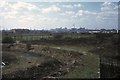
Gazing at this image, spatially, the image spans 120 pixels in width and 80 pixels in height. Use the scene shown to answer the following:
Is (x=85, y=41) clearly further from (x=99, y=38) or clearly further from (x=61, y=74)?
(x=61, y=74)

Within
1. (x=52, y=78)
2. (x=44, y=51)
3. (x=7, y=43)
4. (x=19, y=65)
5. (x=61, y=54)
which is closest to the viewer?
(x=52, y=78)

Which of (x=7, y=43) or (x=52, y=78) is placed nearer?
(x=52, y=78)

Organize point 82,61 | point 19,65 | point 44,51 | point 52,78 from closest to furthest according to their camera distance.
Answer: point 52,78 < point 19,65 < point 82,61 < point 44,51

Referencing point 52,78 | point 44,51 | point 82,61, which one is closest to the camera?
point 52,78

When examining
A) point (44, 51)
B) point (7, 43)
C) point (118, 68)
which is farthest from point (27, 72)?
point (7, 43)

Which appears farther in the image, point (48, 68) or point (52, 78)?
point (48, 68)

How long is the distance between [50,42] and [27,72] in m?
12.2

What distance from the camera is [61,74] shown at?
970 centimetres

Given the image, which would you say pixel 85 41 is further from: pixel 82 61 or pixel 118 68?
pixel 118 68

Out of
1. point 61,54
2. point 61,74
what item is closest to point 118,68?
point 61,74

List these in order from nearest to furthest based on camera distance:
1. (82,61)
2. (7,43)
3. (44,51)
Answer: (82,61) → (44,51) → (7,43)

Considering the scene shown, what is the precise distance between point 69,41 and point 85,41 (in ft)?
5.19

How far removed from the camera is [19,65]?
10.9 meters

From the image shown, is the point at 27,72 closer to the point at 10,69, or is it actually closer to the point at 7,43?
the point at 10,69
